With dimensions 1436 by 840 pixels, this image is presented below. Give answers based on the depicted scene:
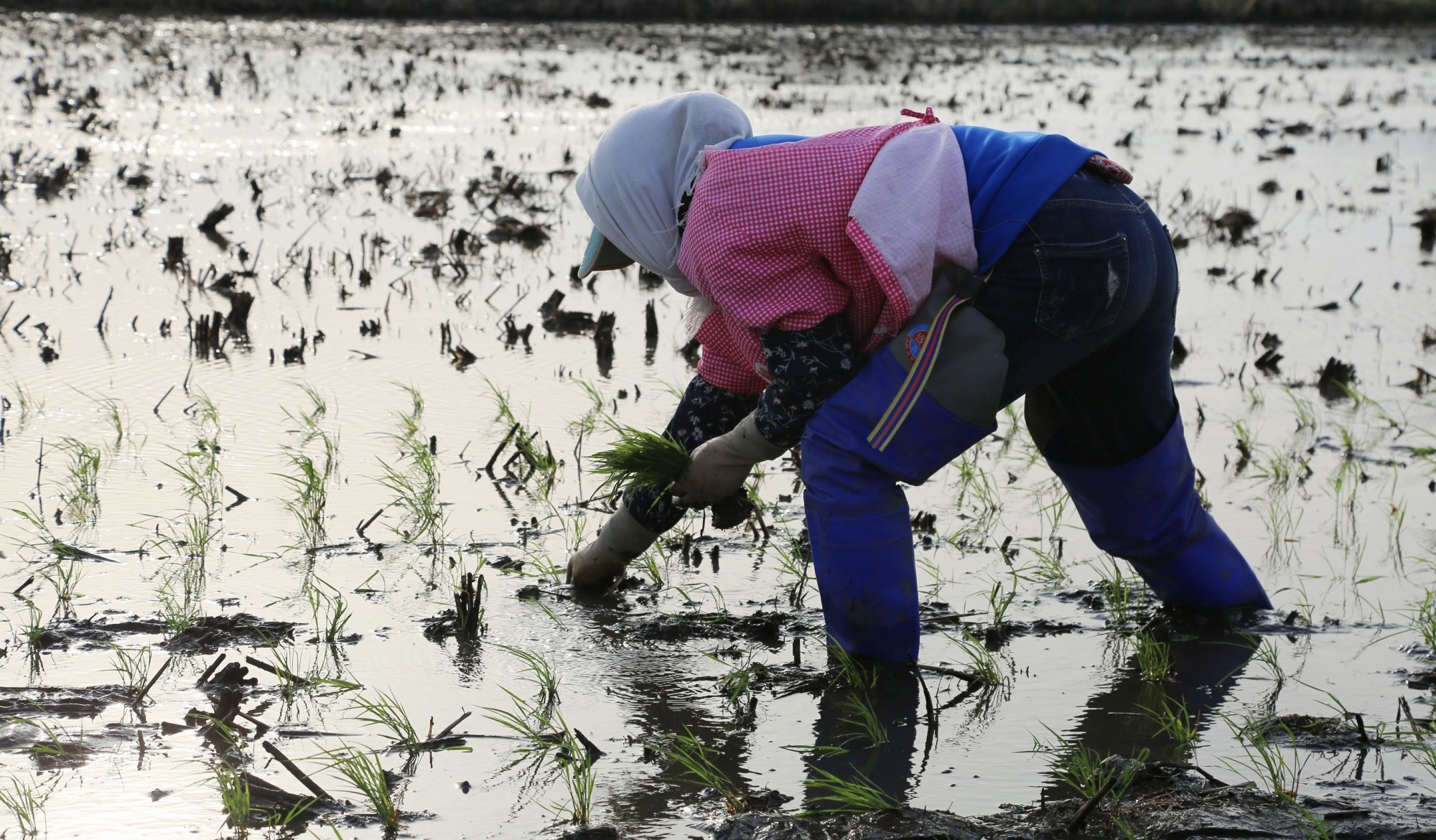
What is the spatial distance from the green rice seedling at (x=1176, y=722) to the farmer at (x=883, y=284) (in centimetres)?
53

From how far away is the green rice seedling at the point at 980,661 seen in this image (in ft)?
10.1

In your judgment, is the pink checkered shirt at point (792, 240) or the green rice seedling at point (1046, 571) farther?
the green rice seedling at point (1046, 571)

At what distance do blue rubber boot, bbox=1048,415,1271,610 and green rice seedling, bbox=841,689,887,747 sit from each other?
0.77 metres

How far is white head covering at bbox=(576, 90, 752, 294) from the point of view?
117 inches

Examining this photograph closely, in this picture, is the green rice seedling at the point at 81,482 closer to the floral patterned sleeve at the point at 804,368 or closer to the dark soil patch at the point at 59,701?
the dark soil patch at the point at 59,701

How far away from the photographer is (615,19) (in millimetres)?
27188

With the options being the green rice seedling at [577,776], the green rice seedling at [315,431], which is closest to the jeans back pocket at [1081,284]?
the green rice seedling at [577,776]

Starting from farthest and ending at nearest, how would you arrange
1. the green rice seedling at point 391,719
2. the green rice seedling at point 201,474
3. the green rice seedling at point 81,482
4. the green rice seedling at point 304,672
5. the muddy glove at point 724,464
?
the green rice seedling at point 201,474 < the green rice seedling at point 81,482 < the muddy glove at point 724,464 < the green rice seedling at point 304,672 < the green rice seedling at point 391,719

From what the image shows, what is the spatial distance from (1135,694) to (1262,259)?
5.52m

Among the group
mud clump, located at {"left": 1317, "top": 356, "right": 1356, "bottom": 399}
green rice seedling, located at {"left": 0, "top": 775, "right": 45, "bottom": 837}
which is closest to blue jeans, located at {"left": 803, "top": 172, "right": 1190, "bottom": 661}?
green rice seedling, located at {"left": 0, "top": 775, "right": 45, "bottom": 837}

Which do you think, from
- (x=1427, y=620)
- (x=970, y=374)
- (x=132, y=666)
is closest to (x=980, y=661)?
(x=970, y=374)

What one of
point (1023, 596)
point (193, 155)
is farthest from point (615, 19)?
point (1023, 596)

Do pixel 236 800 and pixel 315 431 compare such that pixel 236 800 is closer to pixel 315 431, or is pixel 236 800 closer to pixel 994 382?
pixel 994 382

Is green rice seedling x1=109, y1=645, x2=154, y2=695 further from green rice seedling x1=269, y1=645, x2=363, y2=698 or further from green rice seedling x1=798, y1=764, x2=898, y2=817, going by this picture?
green rice seedling x1=798, y1=764, x2=898, y2=817
